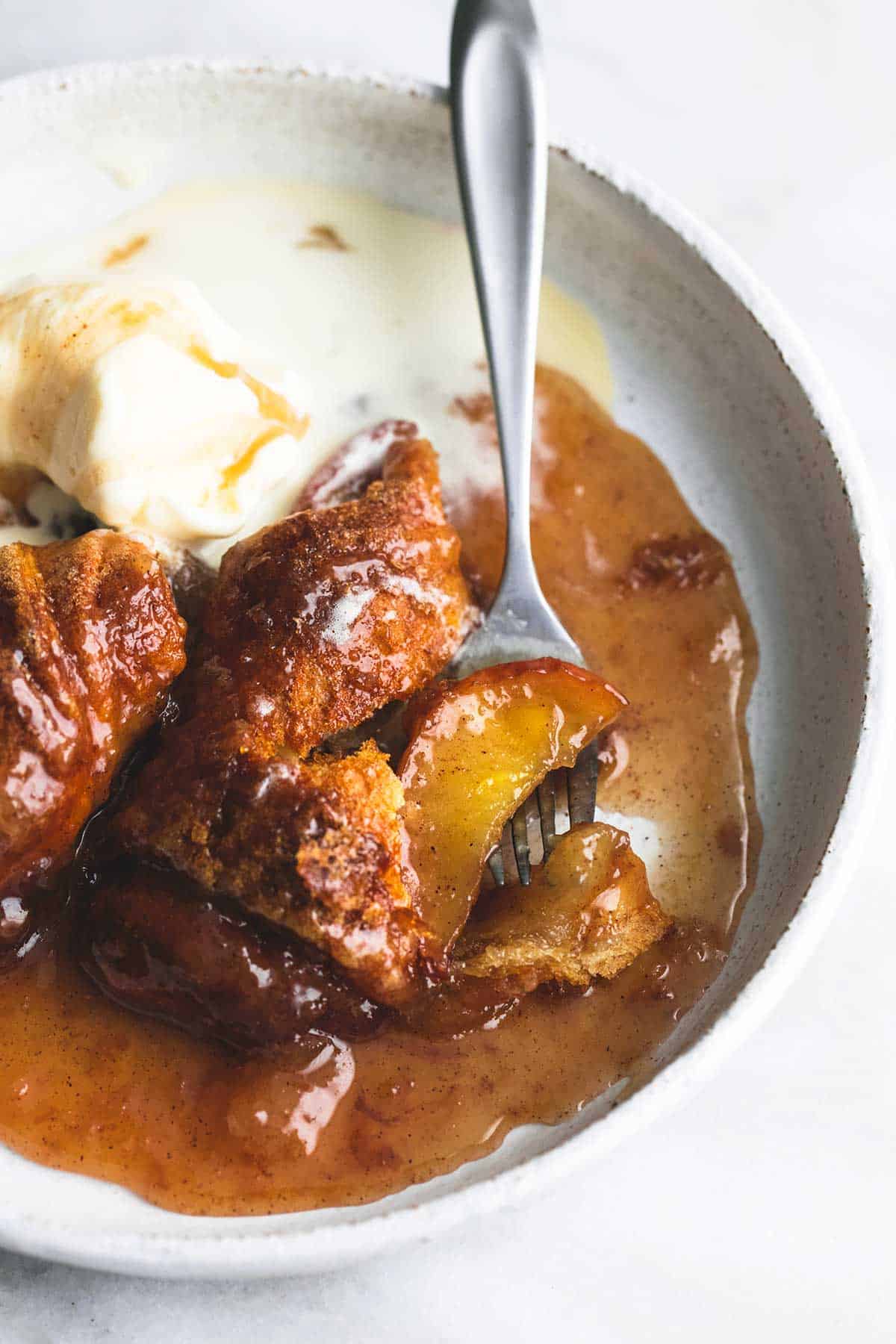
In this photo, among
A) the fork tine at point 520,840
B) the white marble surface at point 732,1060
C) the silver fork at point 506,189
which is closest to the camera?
the fork tine at point 520,840

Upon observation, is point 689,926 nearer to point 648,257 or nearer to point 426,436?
point 426,436

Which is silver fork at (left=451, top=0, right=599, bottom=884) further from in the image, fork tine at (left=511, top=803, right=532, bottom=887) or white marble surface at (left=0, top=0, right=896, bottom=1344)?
fork tine at (left=511, top=803, right=532, bottom=887)

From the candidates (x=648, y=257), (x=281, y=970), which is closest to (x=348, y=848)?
(x=281, y=970)

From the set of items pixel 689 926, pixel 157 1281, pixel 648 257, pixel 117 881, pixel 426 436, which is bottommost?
pixel 157 1281

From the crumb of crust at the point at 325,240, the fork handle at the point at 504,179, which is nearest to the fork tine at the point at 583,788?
the fork handle at the point at 504,179

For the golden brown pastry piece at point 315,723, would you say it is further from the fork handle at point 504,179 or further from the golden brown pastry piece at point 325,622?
the fork handle at point 504,179
